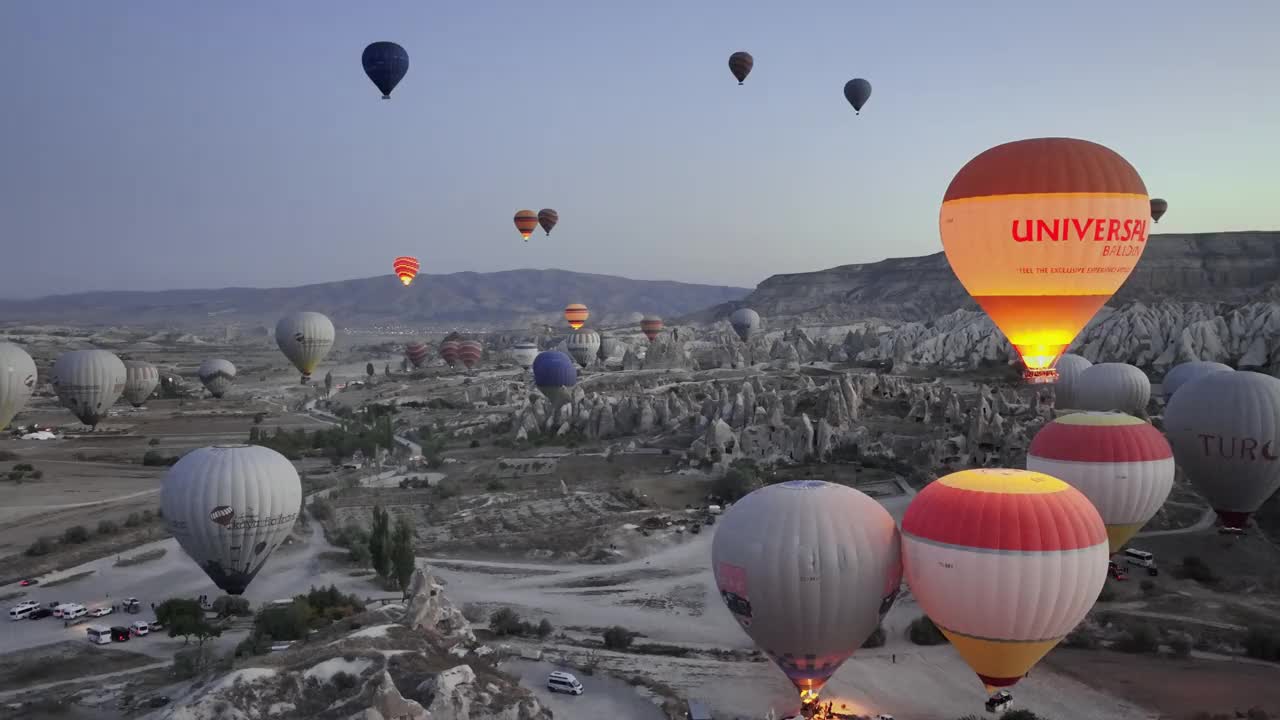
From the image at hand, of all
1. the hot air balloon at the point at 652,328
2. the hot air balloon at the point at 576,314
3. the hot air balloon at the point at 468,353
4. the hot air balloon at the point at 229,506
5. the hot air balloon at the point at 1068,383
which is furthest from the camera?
the hot air balloon at the point at 468,353

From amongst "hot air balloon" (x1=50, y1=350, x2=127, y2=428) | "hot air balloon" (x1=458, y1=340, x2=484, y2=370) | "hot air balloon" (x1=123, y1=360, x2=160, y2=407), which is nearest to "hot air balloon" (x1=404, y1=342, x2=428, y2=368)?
"hot air balloon" (x1=458, y1=340, x2=484, y2=370)

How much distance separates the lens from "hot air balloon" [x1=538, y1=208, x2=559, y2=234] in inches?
3165

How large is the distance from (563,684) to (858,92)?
3907 cm

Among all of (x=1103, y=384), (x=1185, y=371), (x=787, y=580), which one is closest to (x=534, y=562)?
(x=787, y=580)

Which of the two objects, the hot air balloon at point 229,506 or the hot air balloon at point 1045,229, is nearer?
the hot air balloon at point 1045,229

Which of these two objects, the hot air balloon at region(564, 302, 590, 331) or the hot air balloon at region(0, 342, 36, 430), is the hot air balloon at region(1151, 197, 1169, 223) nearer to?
the hot air balloon at region(564, 302, 590, 331)

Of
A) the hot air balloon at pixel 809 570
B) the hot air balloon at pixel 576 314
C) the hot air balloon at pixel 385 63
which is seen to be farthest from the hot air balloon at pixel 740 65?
the hot air balloon at pixel 576 314

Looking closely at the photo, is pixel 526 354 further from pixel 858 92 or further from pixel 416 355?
pixel 858 92

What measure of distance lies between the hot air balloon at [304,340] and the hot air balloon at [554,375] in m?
15.0

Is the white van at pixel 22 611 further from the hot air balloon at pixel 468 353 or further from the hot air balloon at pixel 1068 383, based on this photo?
the hot air balloon at pixel 468 353

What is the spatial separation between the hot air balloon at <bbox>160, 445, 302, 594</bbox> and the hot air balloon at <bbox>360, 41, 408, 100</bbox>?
1050 inches

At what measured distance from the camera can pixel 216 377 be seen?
93.6m

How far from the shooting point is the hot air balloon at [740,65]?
175ft

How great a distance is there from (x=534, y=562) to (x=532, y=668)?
34.1ft
